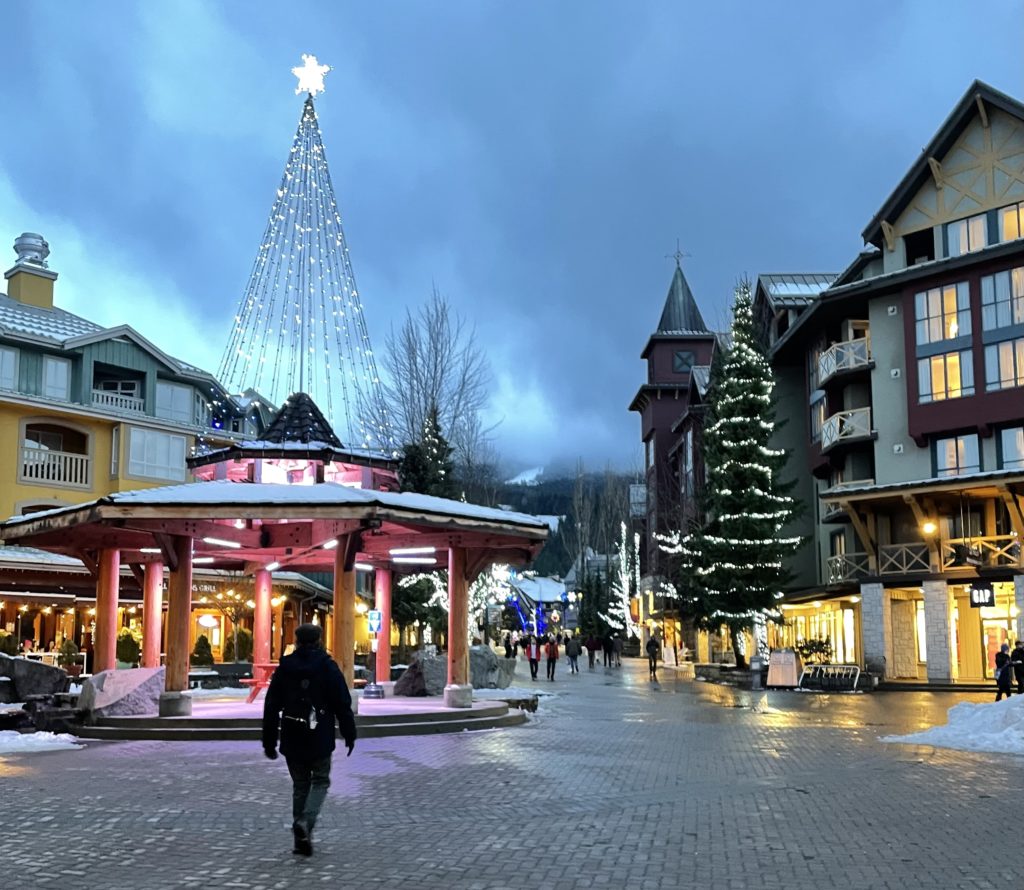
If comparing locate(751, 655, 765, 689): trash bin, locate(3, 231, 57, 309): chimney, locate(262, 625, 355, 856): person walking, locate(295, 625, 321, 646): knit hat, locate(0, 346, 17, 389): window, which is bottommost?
locate(751, 655, 765, 689): trash bin

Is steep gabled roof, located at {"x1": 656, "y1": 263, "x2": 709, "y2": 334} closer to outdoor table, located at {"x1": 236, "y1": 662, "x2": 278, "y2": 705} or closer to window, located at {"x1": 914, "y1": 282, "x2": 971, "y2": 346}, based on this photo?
window, located at {"x1": 914, "y1": 282, "x2": 971, "y2": 346}

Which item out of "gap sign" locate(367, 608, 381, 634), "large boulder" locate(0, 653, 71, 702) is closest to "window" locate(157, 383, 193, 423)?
"gap sign" locate(367, 608, 381, 634)

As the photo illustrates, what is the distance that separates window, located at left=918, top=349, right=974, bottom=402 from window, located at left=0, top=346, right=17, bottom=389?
29.0 metres

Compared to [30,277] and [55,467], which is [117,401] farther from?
[30,277]

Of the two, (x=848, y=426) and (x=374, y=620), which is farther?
(x=848, y=426)

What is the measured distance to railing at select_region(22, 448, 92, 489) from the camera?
36.9 metres

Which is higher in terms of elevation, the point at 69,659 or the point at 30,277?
the point at 30,277

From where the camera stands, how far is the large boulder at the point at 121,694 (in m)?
18.6

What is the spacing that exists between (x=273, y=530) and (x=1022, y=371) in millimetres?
24413

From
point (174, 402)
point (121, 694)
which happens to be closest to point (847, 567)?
point (174, 402)

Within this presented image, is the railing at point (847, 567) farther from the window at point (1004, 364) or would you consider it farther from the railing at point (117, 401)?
the railing at point (117, 401)

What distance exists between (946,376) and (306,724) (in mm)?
33743

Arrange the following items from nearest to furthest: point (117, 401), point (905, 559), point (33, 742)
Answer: point (33, 742)
point (905, 559)
point (117, 401)

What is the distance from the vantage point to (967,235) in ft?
125
